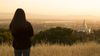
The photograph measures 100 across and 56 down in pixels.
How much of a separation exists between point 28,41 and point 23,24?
46cm

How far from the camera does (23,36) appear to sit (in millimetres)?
7445

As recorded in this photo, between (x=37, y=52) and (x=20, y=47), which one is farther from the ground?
(x=20, y=47)

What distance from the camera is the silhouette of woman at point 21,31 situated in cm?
741

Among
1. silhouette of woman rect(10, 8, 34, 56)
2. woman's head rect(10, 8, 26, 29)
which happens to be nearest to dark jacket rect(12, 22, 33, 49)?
silhouette of woman rect(10, 8, 34, 56)

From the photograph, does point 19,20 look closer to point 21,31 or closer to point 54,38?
point 21,31

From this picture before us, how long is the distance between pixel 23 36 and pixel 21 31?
14 cm

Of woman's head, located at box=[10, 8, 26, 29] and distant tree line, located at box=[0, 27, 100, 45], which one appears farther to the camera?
distant tree line, located at box=[0, 27, 100, 45]

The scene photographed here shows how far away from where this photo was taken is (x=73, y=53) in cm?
1218

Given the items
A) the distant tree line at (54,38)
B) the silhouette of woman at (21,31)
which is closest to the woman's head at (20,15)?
the silhouette of woman at (21,31)

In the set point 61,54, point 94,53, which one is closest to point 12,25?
point 61,54

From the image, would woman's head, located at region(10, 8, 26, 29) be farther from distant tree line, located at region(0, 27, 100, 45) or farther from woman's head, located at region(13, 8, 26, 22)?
distant tree line, located at region(0, 27, 100, 45)

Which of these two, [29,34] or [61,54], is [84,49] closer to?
[61,54]

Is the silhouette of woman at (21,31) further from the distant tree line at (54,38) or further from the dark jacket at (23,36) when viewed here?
the distant tree line at (54,38)

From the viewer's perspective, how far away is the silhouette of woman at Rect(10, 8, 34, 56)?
7406mm
